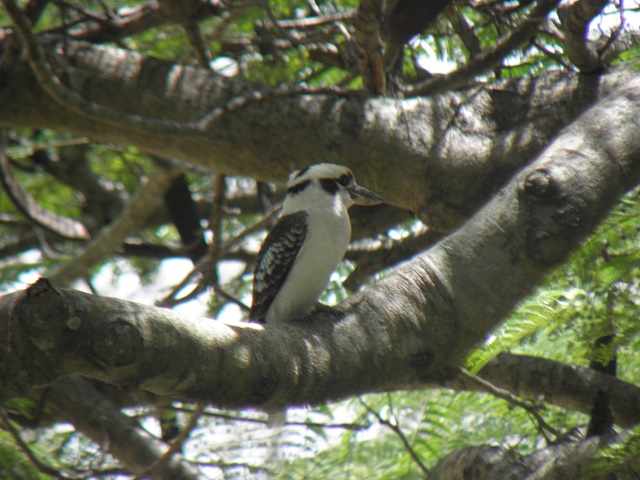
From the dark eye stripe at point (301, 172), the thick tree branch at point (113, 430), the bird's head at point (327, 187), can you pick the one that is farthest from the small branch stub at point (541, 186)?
the thick tree branch at point (113, 430)

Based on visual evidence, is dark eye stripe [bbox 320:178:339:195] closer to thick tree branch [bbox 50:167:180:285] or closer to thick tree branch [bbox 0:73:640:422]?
thick tree branch [bbox 50:167:180:285]

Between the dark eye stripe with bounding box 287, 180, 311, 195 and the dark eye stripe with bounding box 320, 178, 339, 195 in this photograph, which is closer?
the dark eye stripe with bounding box 320, 178, 339, 195

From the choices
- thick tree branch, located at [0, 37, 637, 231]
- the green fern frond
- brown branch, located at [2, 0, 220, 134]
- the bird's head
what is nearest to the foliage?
the green fern frond

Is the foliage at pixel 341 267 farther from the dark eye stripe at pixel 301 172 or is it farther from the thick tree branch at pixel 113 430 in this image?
the dark eye stripe at pixel 301 172

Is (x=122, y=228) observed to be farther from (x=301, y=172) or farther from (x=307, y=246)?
(x=307, y=246)

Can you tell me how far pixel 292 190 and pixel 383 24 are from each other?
1.17 meters

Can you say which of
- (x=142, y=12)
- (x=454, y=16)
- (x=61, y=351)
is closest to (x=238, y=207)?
(x=142, y=12)

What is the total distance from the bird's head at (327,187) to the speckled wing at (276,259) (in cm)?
18

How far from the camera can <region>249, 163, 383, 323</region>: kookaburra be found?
4.17 meters

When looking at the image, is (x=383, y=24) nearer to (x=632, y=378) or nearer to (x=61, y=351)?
(x=632, y=378)

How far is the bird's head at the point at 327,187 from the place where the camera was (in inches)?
169

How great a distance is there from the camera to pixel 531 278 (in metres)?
2.73

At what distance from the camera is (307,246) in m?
4.19

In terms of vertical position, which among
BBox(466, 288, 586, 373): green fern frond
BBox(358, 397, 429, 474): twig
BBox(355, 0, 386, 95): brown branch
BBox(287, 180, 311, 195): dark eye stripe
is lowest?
BBox(466, 288, 586, 373): green fern frond
